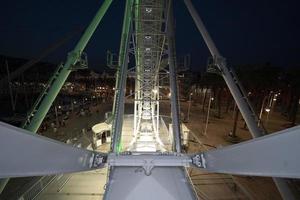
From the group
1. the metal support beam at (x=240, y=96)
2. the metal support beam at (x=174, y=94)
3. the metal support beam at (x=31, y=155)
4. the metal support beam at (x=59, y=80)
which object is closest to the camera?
the metal support beam at (x=31, y=155)

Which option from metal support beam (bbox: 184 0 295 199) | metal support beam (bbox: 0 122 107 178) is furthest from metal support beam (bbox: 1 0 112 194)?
metal support beam (bbox: 0 122 107 178)

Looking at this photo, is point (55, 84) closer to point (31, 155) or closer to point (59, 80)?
point (59, 80)

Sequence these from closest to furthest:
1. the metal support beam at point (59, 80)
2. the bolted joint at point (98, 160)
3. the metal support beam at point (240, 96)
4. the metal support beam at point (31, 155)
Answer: the metal support beam at point (31, 155) → the bolted joint at point (98, 160) → the metal support beam at point (240, 96) → the metal support beam at point (59, 80)

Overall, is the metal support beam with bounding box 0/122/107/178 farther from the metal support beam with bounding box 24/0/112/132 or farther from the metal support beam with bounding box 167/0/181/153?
the metal support beam with bounding box 24/0/112/132

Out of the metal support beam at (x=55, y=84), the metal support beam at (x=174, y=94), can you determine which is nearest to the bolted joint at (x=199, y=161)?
the metal support beam at (x=174, y=94)

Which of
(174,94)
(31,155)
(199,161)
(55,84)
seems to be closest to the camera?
(31,155)

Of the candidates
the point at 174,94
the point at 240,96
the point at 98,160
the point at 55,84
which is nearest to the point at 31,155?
the point at 98,160

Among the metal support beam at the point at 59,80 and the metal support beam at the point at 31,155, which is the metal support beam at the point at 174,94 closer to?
the metal support beam at the point at 59,80

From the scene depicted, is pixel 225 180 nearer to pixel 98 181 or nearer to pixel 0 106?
pixel 98 181

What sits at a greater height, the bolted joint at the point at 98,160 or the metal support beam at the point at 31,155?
the metal support beam at the point at 31,155

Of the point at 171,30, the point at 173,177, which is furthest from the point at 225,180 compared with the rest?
the point at 173,177
